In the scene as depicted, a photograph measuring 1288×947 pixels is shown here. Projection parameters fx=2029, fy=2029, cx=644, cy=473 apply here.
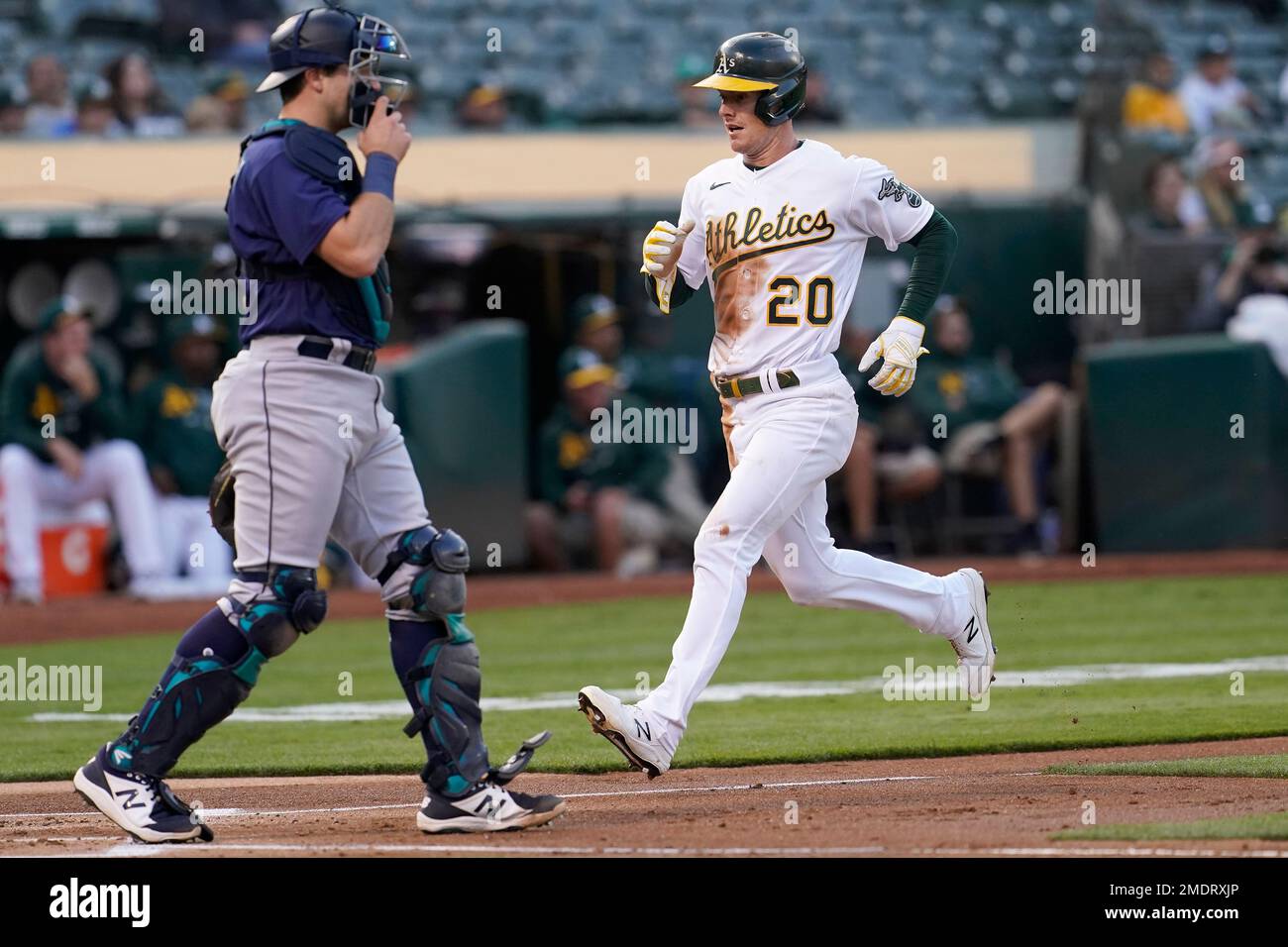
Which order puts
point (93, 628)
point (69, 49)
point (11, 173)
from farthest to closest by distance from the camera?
point (69, 49) → point (11, 173) → point (93, 628)

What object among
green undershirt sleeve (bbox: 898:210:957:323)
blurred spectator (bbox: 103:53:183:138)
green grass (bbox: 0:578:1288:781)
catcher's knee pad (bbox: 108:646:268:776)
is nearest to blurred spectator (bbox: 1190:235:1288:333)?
green grass (bbox: 0:578:1288:781)

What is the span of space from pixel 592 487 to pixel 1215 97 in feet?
22.6

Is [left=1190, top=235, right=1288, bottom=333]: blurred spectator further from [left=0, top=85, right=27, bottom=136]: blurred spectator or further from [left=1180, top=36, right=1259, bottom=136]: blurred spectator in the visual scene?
[left=0, top=85, right=27, bottom=136]: blurred spectator

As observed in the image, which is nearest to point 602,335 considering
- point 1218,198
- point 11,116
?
point 11,116

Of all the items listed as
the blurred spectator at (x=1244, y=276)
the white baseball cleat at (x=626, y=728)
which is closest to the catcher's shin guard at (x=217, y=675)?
the white baseball cleat at (x=626, y=728)

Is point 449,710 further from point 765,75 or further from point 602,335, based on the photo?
point 602,335

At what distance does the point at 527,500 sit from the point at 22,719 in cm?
588

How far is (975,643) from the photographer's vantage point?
20.9 ft

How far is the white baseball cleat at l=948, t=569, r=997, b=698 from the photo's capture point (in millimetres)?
6355

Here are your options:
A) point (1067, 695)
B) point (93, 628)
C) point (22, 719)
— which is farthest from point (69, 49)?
point (1067, 695)

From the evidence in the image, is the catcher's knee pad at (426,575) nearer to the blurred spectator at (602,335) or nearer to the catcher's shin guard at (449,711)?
the catcher's shin guard at (449,711)

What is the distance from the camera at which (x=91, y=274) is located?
13.6m

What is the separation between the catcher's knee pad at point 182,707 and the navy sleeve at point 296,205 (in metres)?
1.00
